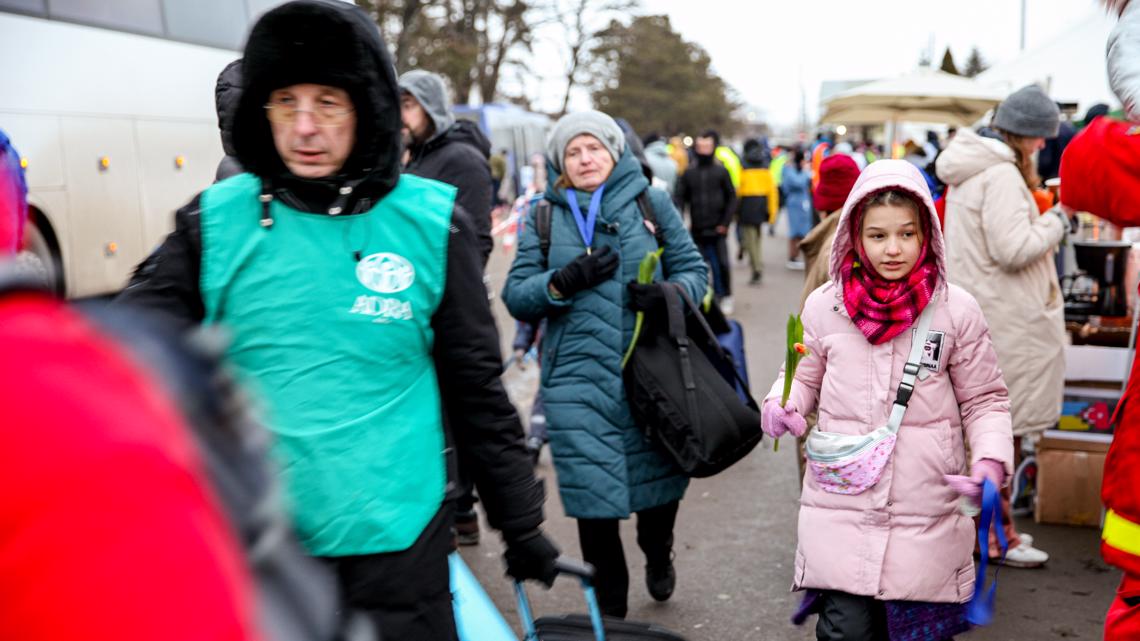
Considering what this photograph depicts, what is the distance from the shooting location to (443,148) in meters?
5.59

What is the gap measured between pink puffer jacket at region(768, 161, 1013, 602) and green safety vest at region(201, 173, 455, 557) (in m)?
1.44

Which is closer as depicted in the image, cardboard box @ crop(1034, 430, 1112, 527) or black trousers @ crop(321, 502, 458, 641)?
black trousers @ crop(321, 502, 458, 641)

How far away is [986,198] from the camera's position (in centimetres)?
507

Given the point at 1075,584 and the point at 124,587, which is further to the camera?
the point at 1075,584

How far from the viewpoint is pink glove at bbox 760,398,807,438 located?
328 cm

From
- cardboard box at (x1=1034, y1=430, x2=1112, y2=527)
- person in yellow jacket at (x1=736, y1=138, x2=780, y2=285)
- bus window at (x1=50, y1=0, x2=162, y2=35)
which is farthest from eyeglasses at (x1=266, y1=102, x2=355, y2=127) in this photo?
person in yellow jacket at (x1=736, y1=138, x2=780, y2=285)

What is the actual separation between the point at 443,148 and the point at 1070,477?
3.47m

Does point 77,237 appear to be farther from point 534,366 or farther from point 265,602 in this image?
point 265,602

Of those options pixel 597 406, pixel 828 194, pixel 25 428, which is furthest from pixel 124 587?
pixel 828 194

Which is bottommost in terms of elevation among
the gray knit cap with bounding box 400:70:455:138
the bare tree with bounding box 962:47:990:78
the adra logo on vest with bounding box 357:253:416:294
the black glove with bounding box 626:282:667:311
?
the black glove with bounding box 626:282:667:311

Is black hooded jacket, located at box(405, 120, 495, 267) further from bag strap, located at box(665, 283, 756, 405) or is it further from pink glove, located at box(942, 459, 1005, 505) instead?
pink glove, located at box(942, 459, 1005, 505)

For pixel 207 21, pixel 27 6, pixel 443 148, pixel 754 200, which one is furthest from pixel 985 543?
pixel 754 200

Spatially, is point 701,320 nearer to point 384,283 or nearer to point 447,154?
point 447,154

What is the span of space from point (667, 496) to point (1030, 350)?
1.98m
